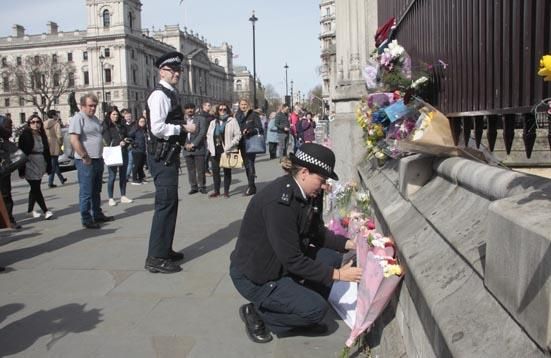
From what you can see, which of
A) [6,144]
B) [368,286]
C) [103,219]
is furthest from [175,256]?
[368,286]

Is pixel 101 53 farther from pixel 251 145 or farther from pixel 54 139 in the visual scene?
pixel 251 145

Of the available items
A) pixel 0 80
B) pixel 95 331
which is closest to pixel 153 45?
pixel 0 80

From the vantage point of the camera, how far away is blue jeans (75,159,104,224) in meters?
7.70

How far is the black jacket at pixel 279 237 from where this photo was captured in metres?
3.54

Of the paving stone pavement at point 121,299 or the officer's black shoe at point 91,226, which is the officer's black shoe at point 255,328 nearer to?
the paving stone pavement at point 121,299

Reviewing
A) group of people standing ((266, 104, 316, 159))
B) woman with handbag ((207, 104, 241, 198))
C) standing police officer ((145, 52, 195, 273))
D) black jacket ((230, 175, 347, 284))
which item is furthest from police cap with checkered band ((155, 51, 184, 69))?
group of people standing ((266, 104, 316, 159))

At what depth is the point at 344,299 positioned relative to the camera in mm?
3812

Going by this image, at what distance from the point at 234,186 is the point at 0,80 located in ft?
333

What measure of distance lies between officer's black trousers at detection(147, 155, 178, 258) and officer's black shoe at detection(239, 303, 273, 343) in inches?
73.3

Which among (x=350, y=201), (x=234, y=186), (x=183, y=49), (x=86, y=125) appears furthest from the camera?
(x=183, y=49)

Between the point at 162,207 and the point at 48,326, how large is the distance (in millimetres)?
1681

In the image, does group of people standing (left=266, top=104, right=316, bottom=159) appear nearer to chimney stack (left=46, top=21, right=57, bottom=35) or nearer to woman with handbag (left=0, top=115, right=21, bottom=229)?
woman with handbag (left=0, top=115, right=21, bottom=229)

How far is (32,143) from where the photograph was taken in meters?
8.78

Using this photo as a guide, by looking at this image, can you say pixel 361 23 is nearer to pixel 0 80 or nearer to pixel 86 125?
pixel 86 125
